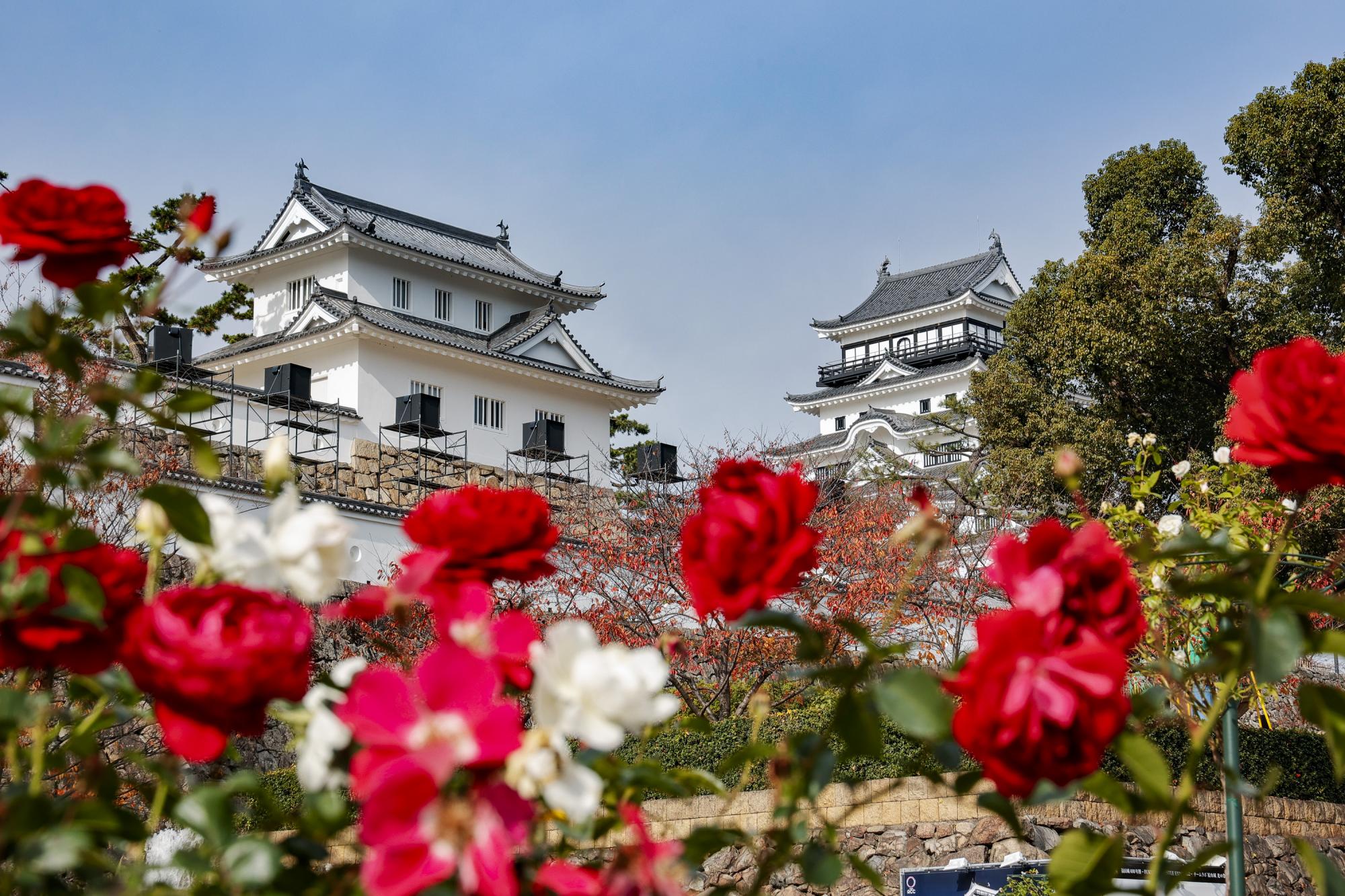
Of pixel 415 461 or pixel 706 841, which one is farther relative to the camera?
pixel 415 461

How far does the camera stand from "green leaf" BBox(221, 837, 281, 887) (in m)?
1.05

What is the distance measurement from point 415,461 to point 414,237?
6.85 metres

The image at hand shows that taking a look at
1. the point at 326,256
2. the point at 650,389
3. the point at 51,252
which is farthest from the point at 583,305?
the point at 51,252

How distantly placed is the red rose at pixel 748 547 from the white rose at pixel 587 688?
0.29 meters

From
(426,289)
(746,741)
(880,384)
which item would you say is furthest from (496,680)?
(880,384)

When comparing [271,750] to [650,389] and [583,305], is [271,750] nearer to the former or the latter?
Result: [650,389]

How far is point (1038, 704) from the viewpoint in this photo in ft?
3.56

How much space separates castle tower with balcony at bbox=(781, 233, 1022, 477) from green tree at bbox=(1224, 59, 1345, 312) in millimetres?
19201

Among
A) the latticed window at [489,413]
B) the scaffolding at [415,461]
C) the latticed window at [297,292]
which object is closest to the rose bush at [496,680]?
the scaffolding at [415,461]

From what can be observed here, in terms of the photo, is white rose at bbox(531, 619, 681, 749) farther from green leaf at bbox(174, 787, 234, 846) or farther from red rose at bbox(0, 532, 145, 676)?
red rose at bbox(0, 532, 145, 676)

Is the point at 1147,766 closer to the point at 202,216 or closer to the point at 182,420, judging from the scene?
the point at 202,216

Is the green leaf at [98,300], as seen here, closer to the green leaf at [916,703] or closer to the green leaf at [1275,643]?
the green leaf at [916,703]

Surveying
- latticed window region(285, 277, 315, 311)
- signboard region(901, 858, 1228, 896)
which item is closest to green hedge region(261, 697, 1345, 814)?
signboard region(901, 858, 1228, 896)

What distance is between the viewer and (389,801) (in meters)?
0.86
